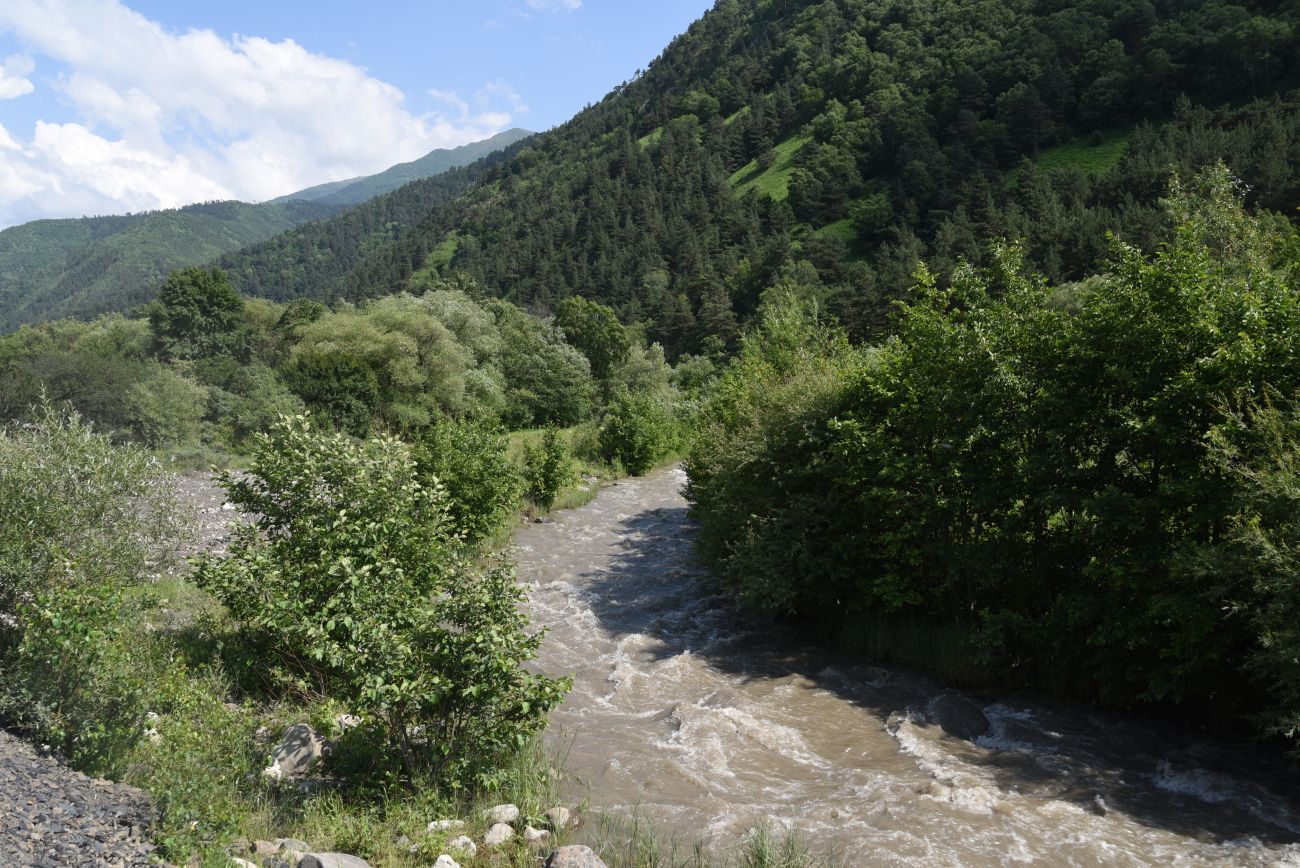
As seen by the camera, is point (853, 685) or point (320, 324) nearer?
point (853, 685)

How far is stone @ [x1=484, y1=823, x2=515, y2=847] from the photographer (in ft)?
26.3

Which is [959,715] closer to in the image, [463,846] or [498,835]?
[498,835]

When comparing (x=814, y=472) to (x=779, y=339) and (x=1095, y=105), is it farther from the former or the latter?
(x=1095, y=105)

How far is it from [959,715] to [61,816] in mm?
12276

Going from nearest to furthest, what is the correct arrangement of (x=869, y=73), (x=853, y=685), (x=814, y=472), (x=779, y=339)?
1. (x=853, y=685)
2. (x=814, y=472)
3. (x=779, y=339)
4. (x=869, y=73)

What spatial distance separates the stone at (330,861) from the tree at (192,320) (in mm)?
67163

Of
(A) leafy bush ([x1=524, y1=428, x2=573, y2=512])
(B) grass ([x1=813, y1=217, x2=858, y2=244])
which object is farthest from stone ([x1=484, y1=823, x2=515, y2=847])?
(B) grass ([x1=813, y1=217, x2=858, y2=244])

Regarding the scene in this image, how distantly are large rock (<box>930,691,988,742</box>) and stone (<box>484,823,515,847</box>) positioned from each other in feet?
24.3

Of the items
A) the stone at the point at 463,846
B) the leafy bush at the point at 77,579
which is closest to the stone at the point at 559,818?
the stone at the point at 463,846

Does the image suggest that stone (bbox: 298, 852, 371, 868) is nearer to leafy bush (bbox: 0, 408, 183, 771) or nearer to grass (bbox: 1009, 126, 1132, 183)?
leafy bush (bbox: 0, 408, 183, 771)

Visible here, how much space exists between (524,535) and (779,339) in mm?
12675

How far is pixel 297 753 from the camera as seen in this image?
9352 mm

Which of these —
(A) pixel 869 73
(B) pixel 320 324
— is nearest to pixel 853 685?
(B) pixel 320 324

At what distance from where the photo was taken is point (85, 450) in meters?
11.9
